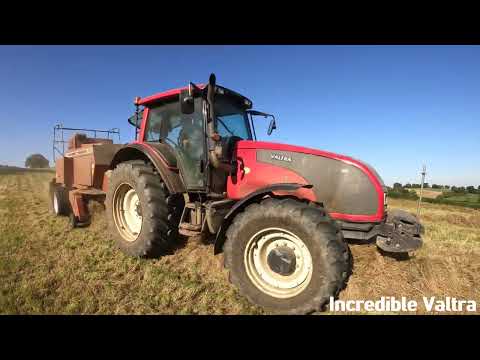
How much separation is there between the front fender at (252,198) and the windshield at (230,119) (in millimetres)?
1314

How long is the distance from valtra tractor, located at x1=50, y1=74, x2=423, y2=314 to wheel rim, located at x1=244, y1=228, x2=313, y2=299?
1cm

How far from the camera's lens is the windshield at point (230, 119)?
406 cm

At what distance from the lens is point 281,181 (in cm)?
333

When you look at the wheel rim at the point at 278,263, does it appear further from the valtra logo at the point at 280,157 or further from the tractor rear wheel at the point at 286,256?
the valtra logo at the point at 280,157

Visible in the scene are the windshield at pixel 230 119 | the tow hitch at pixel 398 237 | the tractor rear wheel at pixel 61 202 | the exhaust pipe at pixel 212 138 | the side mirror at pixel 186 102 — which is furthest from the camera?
the tractor rear wheel at pixel 61 202

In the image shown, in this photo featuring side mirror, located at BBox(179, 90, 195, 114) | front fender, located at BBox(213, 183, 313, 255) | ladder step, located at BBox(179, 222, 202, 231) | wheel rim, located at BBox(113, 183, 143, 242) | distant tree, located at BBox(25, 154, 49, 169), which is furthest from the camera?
distant tree, located at BBox(25, 154, 49, 169)

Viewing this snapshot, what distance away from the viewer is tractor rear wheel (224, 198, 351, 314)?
8.48ft

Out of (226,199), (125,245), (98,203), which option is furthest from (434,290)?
(98,203)

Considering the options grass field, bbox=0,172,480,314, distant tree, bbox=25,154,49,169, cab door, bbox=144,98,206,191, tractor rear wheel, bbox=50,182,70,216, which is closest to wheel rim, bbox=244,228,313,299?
grass field, bbox=0,172,480,314

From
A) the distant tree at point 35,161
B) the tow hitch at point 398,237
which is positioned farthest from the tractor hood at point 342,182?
the distant tree at point 35,161

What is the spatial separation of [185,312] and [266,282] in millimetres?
885

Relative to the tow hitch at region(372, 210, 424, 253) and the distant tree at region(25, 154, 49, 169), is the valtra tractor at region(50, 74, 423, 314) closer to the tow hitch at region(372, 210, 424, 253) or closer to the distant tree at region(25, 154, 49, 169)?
the tow hitch at region(372, 210, 424, 253)
